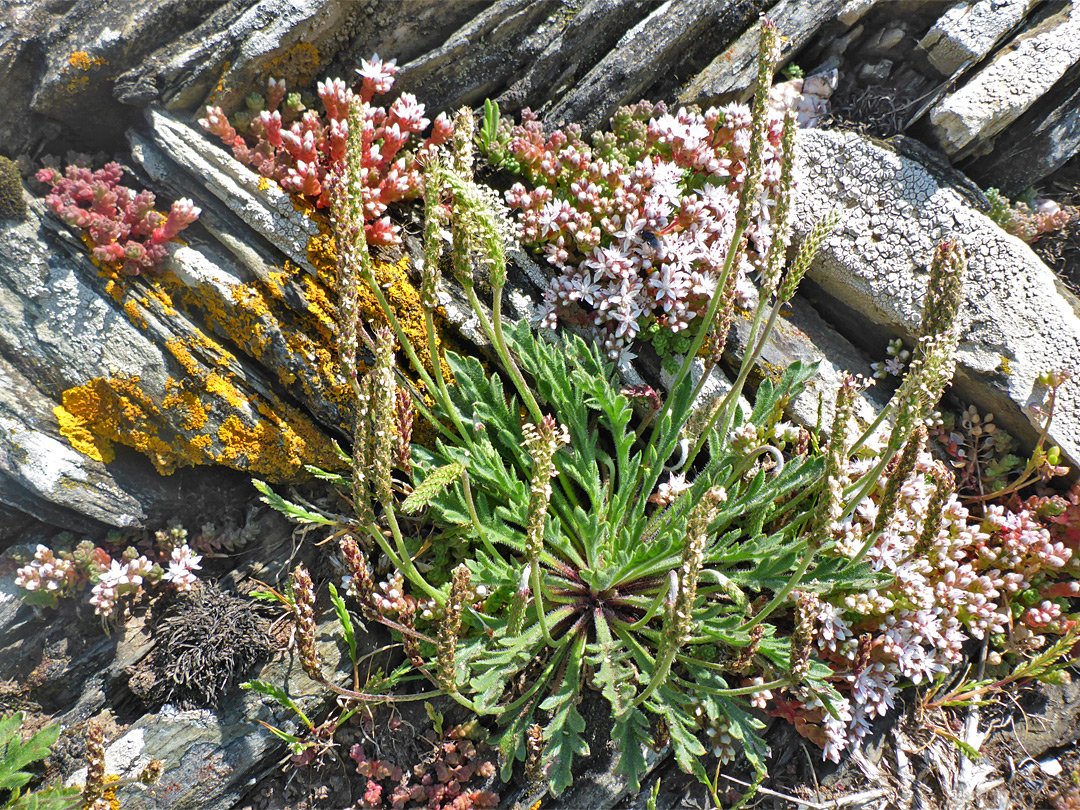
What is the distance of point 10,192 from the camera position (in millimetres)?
3484

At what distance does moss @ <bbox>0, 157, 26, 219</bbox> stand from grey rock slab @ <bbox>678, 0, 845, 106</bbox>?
3.90 m

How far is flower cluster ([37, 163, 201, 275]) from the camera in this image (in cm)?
346

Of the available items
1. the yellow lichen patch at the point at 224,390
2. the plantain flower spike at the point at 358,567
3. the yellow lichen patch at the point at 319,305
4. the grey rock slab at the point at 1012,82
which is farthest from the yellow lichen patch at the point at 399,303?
the grey rock slab at the point at 1012,82

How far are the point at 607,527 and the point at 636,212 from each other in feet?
5.78

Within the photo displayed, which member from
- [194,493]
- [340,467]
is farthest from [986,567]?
[194,493]

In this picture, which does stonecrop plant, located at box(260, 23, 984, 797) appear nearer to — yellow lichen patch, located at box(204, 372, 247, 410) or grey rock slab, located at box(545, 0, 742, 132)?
yellow lichen patch, located at box(204, 372, 247, 410)

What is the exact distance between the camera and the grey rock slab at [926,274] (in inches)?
149

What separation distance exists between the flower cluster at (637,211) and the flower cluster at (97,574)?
247 cm

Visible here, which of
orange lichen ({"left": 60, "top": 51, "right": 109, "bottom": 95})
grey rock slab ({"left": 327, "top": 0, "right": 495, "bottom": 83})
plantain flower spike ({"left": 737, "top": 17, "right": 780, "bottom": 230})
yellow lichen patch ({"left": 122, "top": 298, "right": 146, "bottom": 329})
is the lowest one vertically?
yellow lichen patch ({"left": 122, "top": 298, "right": 146, "bottom": 329})

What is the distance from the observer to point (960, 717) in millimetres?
3467

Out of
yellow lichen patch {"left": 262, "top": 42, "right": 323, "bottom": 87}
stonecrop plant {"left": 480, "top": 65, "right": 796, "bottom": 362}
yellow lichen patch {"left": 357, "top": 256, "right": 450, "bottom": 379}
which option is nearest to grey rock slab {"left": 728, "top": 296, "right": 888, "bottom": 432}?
stonecrop plant {"left": 480, "top": 65, "right": 796, "bottom": 362}

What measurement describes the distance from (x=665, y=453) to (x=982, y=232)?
242 centimetres

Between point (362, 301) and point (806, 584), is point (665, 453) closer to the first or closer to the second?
point (806, 584)

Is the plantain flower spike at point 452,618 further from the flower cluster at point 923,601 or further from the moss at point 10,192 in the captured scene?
the moss at point 10,192
